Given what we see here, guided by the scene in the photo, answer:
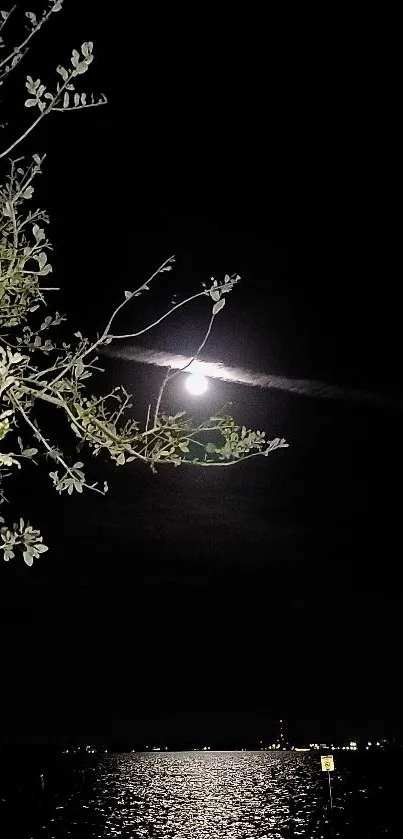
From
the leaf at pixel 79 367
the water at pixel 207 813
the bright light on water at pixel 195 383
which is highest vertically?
the bright light on water at pixel 195 383

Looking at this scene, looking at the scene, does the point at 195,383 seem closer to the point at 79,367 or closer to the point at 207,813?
the point at 79,367

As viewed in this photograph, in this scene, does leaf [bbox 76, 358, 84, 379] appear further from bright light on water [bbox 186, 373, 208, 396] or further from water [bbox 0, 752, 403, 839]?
water [bbox 0, 752, 403, 839]

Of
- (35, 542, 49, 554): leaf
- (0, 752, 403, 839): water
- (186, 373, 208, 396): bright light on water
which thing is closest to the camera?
(35, 542, 49, 554): leaf

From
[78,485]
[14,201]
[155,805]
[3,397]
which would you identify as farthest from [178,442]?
[155,805]

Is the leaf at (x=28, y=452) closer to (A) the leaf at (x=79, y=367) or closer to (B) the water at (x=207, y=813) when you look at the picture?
(A) the leaf at (x=79, y=367)

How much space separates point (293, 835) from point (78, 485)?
68.3 metres

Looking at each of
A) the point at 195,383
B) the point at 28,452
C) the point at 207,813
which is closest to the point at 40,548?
the point at 28,452

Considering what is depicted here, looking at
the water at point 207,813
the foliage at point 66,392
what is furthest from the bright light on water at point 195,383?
the water at point 207,813

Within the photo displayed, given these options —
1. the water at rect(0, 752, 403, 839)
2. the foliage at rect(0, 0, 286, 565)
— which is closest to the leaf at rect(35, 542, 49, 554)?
the foliage at rect(0, 0, 286, 565)

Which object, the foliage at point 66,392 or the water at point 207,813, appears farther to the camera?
the water at point 207,813

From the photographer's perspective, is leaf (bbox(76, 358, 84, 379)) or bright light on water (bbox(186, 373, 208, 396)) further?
bright light on water (bbox(186, 373, 208, 396))

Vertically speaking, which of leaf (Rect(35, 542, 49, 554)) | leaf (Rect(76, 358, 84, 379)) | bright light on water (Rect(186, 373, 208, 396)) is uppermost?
bright light on water (Rect(186, 373, 208, 396))

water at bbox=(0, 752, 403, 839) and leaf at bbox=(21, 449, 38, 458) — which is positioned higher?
leaf at bbox=(21, 449, 38, 458)

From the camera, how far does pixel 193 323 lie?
11.7 m
